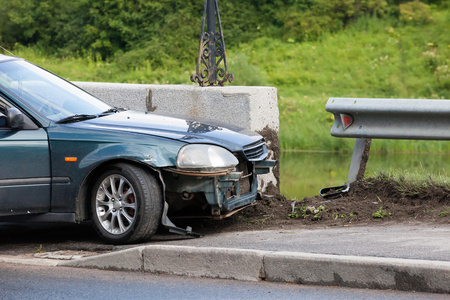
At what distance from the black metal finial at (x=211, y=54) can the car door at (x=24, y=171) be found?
2.57m

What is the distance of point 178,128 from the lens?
6.61 metres

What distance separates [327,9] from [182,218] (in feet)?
79.7

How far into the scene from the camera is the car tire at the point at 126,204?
243 inches

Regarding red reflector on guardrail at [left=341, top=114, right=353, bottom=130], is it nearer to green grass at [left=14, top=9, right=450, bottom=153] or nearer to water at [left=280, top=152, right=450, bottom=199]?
water at [left=280, top=152, right=450, bottom=199]

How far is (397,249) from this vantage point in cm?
540

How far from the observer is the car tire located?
6.17 meters

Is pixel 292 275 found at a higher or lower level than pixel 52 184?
lower

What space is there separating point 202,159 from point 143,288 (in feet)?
4.72

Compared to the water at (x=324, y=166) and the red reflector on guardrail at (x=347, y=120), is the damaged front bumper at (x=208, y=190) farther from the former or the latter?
the water at (x=324, y=166)

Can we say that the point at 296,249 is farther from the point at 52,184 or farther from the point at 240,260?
the point at 52,184

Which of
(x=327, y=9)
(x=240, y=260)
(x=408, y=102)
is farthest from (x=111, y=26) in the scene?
(x=240, y=260)

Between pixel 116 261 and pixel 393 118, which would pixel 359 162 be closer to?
pixel 393 118

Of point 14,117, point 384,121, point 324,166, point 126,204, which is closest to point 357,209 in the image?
point 384,121

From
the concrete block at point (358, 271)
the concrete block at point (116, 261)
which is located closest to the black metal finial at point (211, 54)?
the concrete block at point (116, 261)
